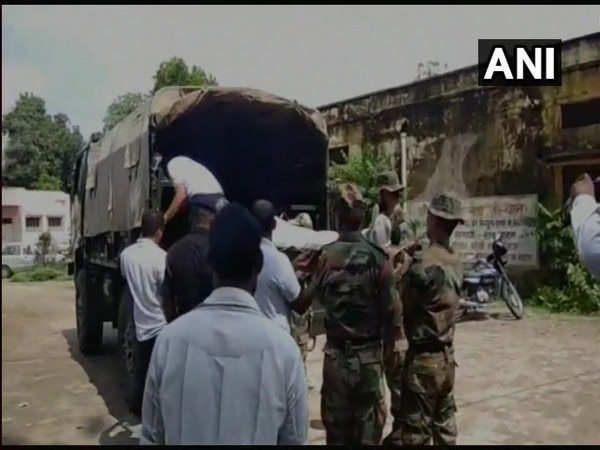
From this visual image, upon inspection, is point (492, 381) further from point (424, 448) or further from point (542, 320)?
point (542, 320)

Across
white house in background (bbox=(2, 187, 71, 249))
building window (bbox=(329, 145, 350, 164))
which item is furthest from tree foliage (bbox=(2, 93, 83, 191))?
building window (bbox=(329, 145, 350, 164))

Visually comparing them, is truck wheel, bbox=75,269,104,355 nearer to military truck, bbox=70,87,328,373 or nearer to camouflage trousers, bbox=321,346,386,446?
military truck, bbox=70,87,328,373

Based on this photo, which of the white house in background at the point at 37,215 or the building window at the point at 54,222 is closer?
the white house in background at the point at 37,215

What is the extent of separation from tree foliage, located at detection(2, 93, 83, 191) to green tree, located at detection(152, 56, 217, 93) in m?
6.10

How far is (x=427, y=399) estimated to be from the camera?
3447mm

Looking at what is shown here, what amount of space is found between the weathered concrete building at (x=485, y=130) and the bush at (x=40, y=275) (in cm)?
822

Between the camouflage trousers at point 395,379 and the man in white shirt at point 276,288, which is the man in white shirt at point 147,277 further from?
the camouflage trousers at point 395,379

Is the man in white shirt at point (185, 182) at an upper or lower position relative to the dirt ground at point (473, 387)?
upper

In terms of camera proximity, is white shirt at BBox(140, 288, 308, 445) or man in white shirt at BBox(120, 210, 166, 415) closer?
white shirt at BBox(140, 288, 308, 445)

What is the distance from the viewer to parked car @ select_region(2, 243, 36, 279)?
17.5m

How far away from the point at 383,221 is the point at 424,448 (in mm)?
1707

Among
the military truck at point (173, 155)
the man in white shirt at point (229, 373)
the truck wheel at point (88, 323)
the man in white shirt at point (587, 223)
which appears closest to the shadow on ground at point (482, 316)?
the military truck at point (173, 155)

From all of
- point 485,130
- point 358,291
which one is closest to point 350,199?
point 358,291

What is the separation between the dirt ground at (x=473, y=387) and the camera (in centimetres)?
463
